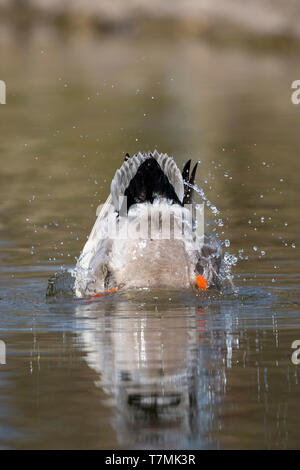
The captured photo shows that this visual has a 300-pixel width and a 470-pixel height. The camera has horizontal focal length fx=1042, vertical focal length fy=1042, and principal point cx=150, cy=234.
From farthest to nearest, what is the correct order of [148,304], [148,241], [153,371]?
[148,241], [148,304], [153,371]

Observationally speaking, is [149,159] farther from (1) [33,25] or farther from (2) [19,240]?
(1) [33,25]

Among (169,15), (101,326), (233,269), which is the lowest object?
(101,326)

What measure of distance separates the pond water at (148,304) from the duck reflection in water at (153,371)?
1 cm

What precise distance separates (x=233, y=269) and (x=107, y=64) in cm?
2088

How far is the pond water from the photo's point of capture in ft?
17.5

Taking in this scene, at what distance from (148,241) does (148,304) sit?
0.58 m

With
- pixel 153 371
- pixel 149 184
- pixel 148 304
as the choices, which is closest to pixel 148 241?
pixel 149 184

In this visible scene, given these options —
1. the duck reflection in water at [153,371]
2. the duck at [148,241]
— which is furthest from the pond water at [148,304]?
the duck at [148,241]

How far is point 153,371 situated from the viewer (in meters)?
6.11

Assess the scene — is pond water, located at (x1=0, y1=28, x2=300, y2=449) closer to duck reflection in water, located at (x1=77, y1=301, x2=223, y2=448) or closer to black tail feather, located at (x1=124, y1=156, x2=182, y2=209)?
duck reflection in water, located at (x1=77, y1=301, x2=223, y2=448)

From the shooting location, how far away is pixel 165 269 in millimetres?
8102

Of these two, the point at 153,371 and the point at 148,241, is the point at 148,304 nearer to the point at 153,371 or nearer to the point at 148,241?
the point at 148,241

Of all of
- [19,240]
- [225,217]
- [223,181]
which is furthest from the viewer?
[223,181]
